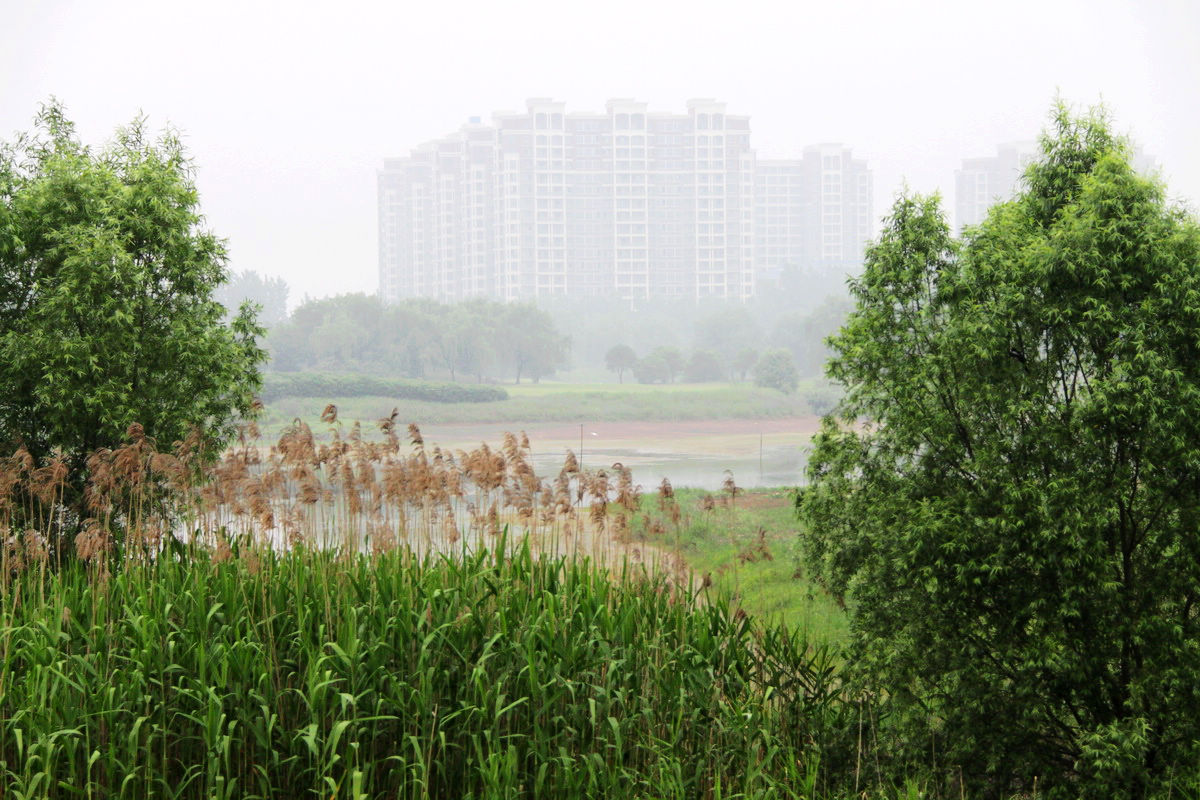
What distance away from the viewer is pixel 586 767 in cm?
509

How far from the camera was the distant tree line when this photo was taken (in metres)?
62.3

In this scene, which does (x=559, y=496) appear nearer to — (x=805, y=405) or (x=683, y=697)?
(x=683, y=697)

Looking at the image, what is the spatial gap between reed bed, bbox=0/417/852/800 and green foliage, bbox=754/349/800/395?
5509cm

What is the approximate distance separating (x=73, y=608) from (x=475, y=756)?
9.25 ft

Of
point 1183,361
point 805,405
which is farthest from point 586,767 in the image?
point 805,405

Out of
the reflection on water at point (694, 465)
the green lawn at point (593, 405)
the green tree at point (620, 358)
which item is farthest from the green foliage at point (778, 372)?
the green tree at point (620, 358)

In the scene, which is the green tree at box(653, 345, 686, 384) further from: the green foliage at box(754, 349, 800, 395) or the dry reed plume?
the dry reed plume

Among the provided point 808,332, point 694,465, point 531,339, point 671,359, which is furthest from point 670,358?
point 694,465

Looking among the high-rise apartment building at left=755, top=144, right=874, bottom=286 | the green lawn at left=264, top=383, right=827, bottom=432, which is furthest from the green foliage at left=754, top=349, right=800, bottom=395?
the high-rise apartment building at left=755, top=144, right=874, bottom=286

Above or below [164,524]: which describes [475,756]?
below

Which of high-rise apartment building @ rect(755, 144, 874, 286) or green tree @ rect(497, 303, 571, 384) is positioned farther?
high-rise apartment building @ rect(755, 144, 874, 286)

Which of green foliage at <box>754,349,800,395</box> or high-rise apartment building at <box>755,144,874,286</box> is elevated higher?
high-rise apartment building at <box>755,144,874,286</box>

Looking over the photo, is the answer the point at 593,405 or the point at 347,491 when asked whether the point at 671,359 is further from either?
the point at 347,491

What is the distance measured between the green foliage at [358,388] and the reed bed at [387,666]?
162 feet
